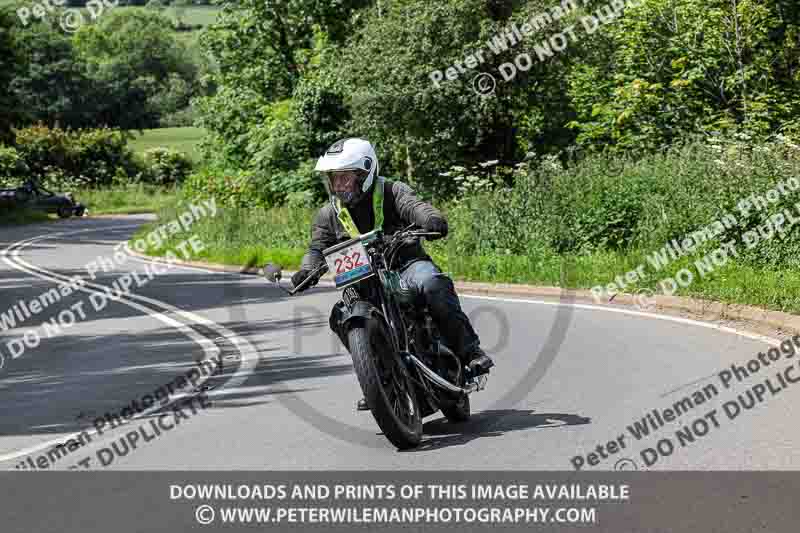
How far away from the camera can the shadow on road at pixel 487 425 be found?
7.94m

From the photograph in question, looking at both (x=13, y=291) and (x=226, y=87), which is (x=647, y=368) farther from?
(x=226, y=87)

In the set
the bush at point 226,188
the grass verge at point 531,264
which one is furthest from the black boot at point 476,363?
the bush at point 226,188

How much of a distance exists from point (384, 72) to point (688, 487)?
28.4 meters

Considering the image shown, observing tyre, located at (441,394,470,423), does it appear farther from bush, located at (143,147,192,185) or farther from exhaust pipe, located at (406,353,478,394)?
bush, located at (143,147,192,185)

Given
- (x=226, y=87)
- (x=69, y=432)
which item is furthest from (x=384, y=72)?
(x=69, y=432)

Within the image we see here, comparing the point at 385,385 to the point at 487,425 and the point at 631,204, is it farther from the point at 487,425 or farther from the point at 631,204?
the point at 631,204

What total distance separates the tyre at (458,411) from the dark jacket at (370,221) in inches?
38.3

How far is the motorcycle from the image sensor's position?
23.9ft
